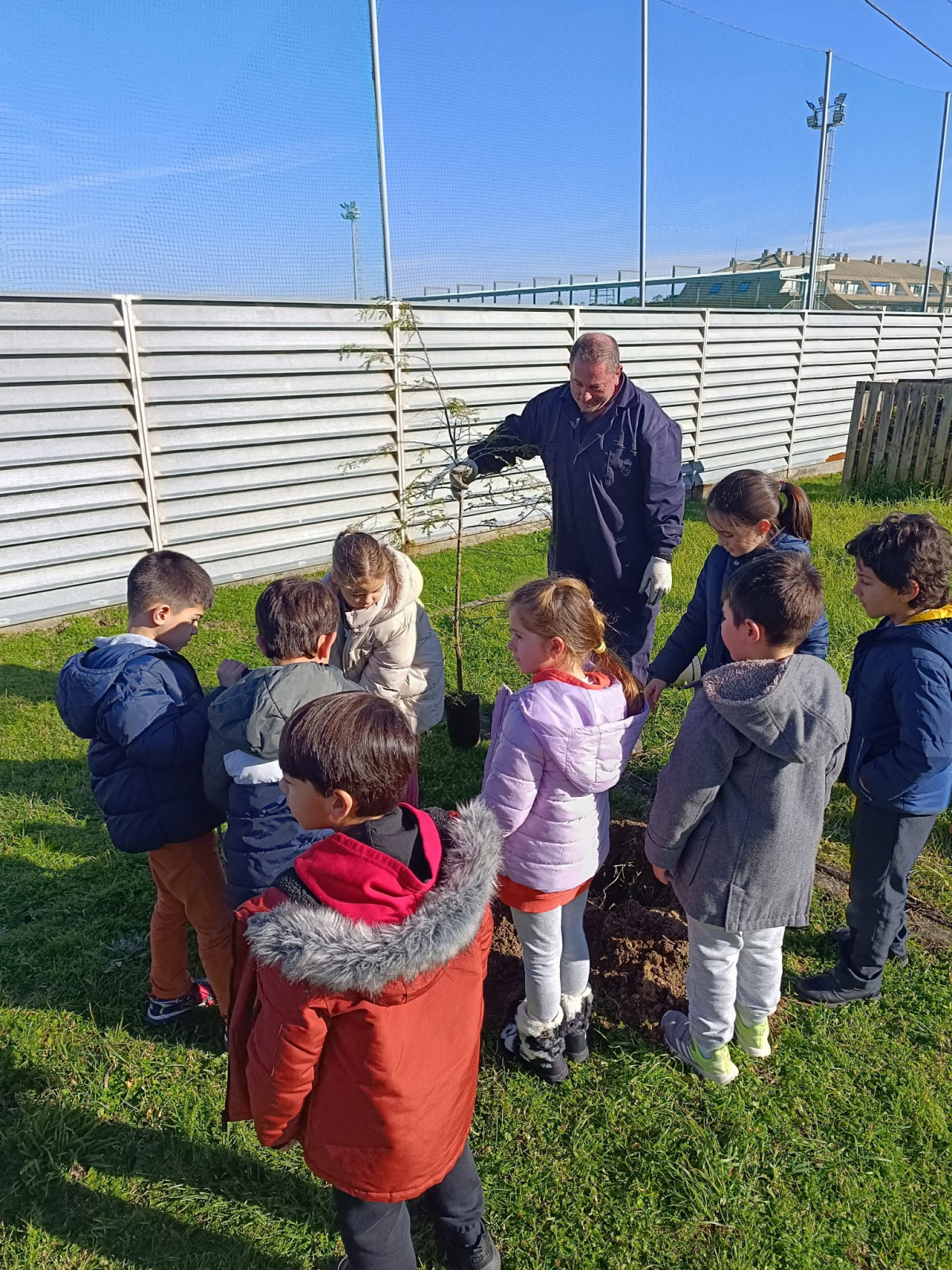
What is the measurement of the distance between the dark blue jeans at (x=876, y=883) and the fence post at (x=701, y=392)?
8.98 metres

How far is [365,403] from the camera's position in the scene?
7.34 meters

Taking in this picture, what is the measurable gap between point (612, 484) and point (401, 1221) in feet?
9.57

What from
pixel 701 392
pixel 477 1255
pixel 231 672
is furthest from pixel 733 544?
pixel 701 392

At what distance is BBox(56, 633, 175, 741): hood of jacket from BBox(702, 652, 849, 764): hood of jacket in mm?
1562

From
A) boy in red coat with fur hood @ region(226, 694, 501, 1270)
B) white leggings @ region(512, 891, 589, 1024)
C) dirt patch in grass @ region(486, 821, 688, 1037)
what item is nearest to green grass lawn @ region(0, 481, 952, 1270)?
dirt patch in grass @ region(486, 821, 688, 1037)

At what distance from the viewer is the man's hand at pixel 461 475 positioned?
411cm

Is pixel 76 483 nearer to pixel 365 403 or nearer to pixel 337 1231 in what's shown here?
pixel 365 403

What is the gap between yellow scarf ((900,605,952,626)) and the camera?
2332 mm

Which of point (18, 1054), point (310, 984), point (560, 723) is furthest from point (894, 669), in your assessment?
point (18, 1054)

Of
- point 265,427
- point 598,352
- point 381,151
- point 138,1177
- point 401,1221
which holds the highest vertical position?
point 381,151

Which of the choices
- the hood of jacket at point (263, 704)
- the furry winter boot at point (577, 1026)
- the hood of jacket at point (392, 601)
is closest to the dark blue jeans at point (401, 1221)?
the furry winter boot at point (577, 1026)

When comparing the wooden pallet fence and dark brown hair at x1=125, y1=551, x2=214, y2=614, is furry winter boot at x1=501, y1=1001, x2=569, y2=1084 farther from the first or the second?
the wooden pallet fence

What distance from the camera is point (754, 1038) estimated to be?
7.70 ft

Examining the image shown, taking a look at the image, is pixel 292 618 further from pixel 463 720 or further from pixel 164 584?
pixel 463 720
